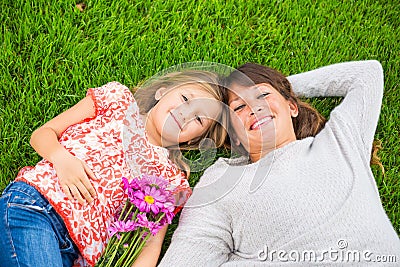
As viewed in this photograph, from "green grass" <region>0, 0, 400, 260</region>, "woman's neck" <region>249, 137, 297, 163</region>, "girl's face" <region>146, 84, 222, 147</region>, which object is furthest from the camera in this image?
"green grass" <region>0, 0, 400, 260</region>

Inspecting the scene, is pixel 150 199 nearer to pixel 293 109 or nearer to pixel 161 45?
pixel 293 109

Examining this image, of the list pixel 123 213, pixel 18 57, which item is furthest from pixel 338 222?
pixel 18 57

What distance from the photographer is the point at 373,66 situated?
8.15ft

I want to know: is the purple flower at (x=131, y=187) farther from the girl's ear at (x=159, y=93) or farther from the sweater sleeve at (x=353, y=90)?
the sweater sleeve at (x=353, y=90)

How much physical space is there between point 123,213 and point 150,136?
0.33 metres

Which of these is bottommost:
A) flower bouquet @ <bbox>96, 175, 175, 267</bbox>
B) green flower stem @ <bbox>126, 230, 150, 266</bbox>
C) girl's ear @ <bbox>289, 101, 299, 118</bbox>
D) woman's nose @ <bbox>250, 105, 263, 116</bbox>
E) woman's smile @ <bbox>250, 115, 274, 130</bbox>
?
green flower stem @ <bbox>126, 230, 150, 266</bbox>

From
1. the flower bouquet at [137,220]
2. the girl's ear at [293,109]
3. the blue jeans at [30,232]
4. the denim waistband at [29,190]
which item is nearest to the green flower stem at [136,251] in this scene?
the flower bouquet at [137,220]

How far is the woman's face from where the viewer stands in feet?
7.10

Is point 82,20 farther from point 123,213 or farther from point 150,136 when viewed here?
point 123,213

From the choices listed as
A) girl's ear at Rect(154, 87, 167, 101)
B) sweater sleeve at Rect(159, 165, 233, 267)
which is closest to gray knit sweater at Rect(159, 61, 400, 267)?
sweater sleeve at Rect(159, 165, 233, 267)

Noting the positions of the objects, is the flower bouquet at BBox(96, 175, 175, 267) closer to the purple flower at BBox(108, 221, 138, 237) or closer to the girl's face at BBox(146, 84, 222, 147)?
the purple flower at BBox(108, 221, 138, 237)

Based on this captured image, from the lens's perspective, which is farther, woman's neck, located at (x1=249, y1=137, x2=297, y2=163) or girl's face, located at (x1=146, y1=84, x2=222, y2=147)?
woman's neck, located at (x1=249, y1=137, x2=297, y2=163)

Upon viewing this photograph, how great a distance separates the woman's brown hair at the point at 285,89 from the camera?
2.28 metres

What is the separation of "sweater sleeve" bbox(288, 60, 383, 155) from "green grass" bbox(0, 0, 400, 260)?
0.48 ft
